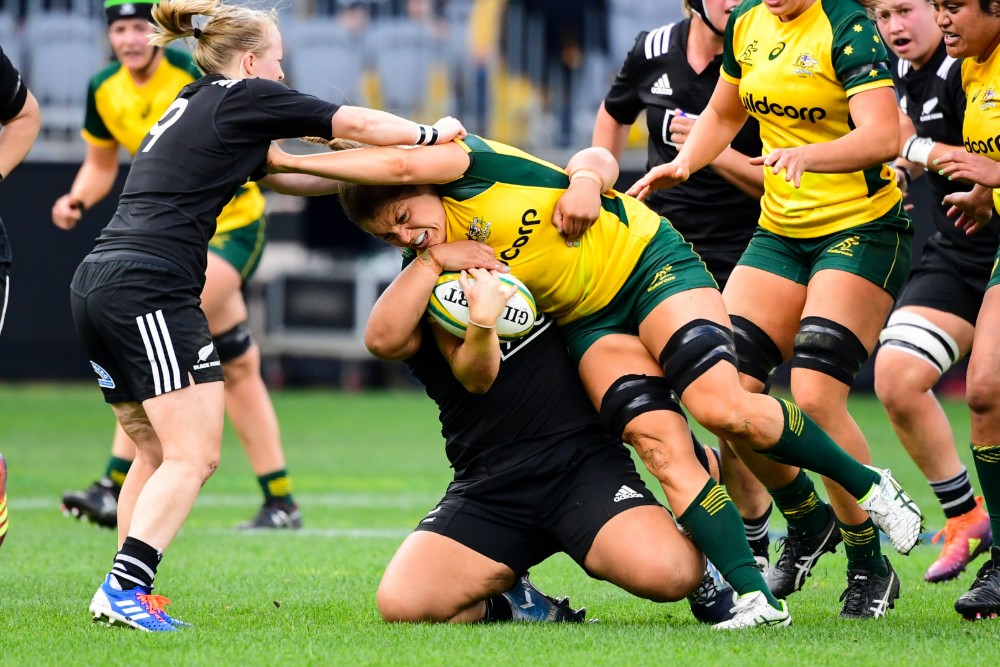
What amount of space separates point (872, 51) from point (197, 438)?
2654mm

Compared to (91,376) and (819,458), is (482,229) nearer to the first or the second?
(819,458)

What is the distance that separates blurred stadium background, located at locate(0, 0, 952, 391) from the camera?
15070mm

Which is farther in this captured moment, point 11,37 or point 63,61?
point 11,37

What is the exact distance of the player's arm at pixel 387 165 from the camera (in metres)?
4.28

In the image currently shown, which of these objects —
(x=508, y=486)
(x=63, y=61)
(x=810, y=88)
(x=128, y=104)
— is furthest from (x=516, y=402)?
(x=63, y=61)

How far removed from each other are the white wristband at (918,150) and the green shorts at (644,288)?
100 centimetres

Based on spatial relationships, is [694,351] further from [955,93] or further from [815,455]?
[955,93]

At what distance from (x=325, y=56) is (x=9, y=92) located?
1217cm

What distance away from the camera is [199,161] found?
14.5ft

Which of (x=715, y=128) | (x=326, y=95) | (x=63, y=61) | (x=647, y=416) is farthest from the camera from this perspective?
(x=63, y=61)

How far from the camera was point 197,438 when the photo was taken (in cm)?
440

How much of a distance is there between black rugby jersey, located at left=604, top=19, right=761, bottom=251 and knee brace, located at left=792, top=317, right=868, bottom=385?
1426 millimetres

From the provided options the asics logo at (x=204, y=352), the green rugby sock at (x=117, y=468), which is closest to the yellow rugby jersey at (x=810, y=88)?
the asics logo at (x=204, y=352)

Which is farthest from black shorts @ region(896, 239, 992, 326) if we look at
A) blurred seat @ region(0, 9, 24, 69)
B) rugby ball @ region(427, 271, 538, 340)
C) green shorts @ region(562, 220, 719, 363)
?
blurred seat @ region(0, 9, 24, 69)
